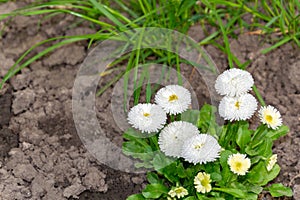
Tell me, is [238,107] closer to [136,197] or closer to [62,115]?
[136,197]

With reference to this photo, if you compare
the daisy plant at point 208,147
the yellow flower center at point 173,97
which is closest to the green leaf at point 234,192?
the daisy plant at point 208,147

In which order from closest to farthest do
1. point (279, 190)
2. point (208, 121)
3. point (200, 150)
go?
point (200, 150), point (279, 190), point (208, 121)

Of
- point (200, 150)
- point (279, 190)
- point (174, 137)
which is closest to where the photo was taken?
point (200, 150)

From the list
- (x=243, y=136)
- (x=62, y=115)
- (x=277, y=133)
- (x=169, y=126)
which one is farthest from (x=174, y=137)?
(x=62, y=115)

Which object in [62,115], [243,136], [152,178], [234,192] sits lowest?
[234,192]

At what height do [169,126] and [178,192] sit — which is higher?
[169,126]

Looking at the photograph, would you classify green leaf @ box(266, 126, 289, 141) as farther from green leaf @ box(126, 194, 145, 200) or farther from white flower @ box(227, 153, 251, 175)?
green leaf @ box(126, 194, 145, 200)

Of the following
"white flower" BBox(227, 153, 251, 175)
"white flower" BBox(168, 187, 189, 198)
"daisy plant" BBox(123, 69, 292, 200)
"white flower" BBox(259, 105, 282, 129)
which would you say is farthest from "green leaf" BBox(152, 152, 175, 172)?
"white flower" BBox(259, 105, 282, 129)
